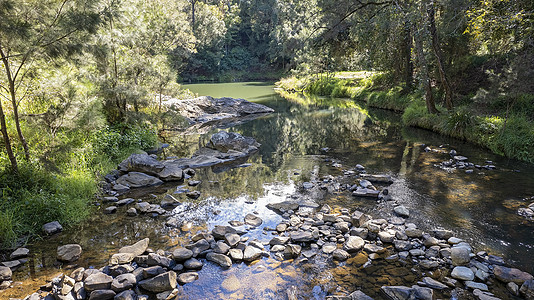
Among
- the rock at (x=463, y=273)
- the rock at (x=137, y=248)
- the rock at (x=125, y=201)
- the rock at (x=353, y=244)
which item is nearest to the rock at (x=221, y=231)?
the rock at (x=137, y=248)

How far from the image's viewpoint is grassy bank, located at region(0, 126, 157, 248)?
6387 mm

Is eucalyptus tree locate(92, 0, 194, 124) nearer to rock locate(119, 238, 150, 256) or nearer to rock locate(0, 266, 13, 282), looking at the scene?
rock locate(119, 238, 150, 256)

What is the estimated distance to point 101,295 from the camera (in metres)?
4.62

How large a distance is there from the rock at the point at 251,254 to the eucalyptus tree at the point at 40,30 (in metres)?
5.19

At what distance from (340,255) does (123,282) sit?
353 centimetres

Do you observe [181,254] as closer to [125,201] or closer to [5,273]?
[5,273]

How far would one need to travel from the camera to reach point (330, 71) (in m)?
40.0

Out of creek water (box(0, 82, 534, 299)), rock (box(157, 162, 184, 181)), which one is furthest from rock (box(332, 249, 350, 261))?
rock (box(157, 162, 184, 181))

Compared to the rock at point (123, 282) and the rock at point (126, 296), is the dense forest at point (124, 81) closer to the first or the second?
the rock at point (123, 282)

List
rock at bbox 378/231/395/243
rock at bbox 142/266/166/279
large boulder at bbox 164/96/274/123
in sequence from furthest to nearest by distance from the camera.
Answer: large boulder at bbox 164/96/274/123 → rock at bbox 378/231/395/243 → rock at bbox 142/266/166/279

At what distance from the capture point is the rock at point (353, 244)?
5.86 m

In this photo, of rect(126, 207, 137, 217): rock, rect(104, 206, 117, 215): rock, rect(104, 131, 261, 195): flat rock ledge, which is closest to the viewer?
rect(126, 207, 137, 217): rock

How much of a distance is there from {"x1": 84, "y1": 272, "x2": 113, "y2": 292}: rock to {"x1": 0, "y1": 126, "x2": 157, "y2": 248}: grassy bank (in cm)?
238

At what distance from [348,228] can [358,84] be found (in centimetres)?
2905
